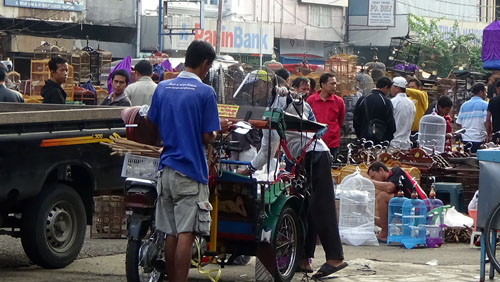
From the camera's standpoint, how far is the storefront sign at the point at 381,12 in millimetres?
58219

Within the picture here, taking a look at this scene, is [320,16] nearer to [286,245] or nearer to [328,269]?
[328,269]

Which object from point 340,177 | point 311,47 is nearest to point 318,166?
point 340,177

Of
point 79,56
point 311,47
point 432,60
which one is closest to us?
point 79,56

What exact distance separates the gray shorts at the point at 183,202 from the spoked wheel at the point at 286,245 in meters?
1.43

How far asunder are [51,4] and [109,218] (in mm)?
30060

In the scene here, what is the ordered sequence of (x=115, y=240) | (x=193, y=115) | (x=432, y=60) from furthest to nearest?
(x=432, y=60) < (x=115, y=240) < (x=193, y=115)

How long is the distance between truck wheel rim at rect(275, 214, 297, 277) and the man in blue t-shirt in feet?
5.05

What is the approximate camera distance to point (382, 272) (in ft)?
30.2

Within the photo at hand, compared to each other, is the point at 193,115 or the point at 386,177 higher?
the point at 193,115

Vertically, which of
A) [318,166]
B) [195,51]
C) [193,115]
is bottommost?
[318,166]

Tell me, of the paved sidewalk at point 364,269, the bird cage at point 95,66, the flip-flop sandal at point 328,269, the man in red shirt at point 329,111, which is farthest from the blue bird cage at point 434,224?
the bird cage at point 95,66

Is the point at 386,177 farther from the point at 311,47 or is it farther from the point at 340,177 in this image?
the point at 311,47

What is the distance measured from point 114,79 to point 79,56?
1774cm


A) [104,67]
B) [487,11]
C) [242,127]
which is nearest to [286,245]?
[242,127]
